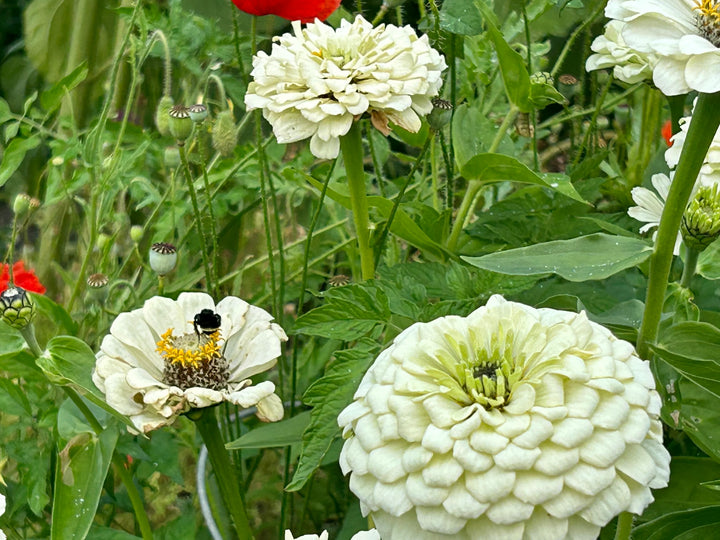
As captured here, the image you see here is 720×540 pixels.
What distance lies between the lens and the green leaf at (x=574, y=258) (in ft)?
1.06

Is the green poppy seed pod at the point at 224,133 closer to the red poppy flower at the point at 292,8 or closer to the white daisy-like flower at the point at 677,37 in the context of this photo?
the red poppy flower at the point at 292,8

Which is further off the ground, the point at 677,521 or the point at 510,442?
the point at 510,442

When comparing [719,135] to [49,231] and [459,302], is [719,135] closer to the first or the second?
[459,302]

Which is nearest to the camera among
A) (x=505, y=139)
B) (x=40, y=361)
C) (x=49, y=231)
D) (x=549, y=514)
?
(x=549, y=514)

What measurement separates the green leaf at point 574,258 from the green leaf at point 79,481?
18 cm

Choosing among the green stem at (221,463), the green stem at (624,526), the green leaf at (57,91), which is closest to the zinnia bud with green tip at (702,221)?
the green stem at (624,526)

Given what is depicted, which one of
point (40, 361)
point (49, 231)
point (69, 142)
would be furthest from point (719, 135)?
point (49, 231)

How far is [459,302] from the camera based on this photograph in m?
0.40

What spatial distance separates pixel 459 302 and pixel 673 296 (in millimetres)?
96

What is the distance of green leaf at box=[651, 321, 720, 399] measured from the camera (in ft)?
1.05

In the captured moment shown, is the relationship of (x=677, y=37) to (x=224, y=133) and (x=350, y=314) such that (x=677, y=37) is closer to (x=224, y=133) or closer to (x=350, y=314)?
(x=350, y=314)

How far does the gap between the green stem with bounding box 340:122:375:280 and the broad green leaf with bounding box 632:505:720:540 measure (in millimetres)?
170

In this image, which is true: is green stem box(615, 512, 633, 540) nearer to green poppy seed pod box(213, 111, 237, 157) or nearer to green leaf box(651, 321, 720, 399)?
green leaf box(651, 321, 720, 399)

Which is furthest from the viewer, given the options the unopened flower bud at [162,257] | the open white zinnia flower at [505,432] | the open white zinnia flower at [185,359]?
the unopened flower bud at [162,257]
